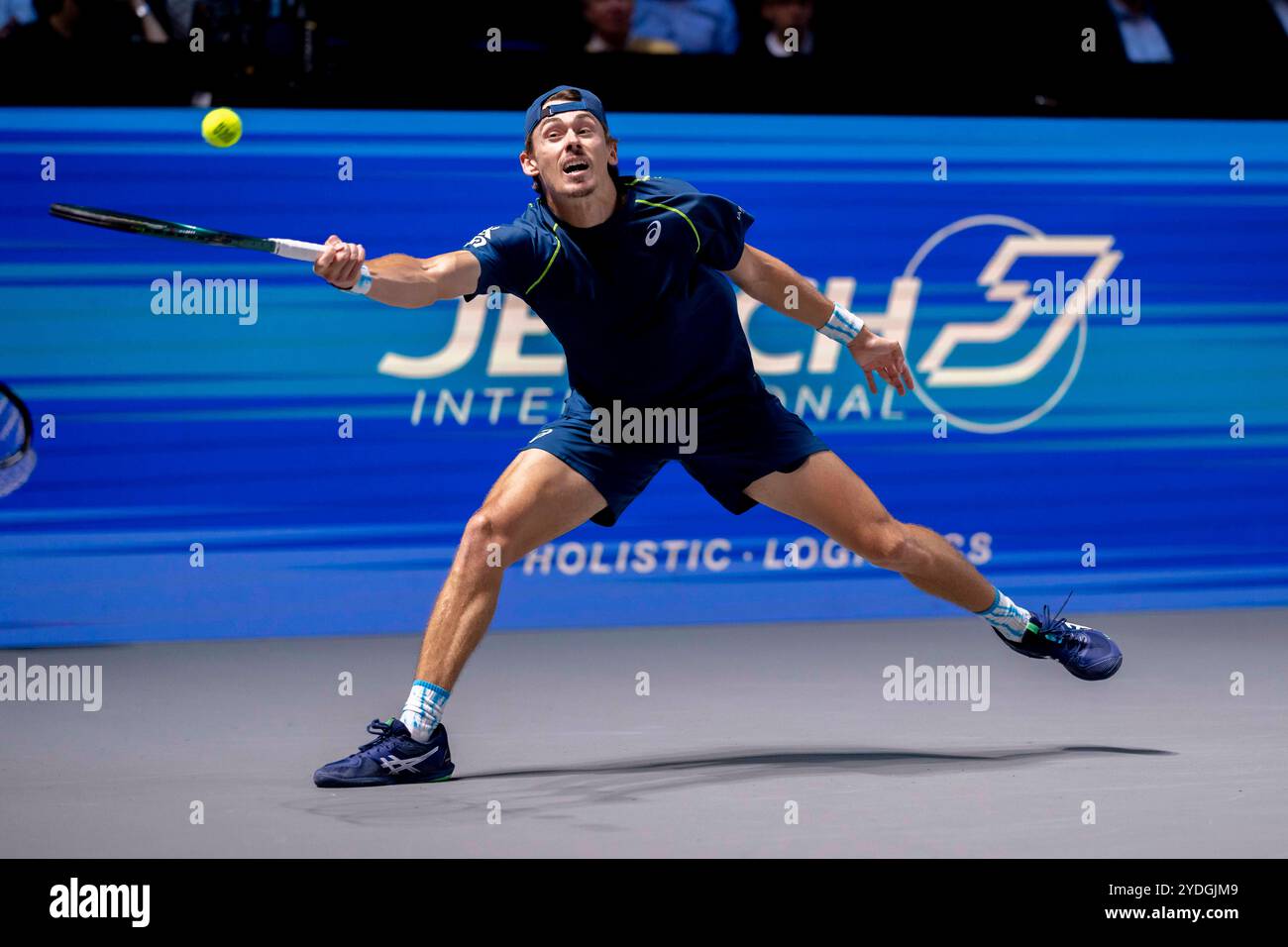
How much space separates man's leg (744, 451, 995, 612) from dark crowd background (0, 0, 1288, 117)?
3014 mm

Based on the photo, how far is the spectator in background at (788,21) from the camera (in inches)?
341

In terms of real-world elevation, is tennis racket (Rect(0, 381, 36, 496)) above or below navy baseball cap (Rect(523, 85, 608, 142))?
below

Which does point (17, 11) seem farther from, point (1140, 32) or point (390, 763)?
point (1140, 32)

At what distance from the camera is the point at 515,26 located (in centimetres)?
827

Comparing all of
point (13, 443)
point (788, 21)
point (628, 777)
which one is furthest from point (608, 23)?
point (628, 777)

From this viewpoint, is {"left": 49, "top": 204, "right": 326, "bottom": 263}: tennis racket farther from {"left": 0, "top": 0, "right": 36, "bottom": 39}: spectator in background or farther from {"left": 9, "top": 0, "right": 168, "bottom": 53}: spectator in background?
{"left": 0, "top": 0, "right": 36, "bottom": 39}: spectator in background

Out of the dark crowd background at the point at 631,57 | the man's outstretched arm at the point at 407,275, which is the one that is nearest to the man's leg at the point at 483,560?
the man's outstretched arm at the point at 407,275

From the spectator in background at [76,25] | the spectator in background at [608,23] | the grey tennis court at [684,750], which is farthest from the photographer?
the spectator in background at [608,23]

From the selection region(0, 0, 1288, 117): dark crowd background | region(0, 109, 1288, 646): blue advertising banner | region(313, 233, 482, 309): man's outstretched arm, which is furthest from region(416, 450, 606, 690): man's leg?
region(0, 0, 1288, 117): dark crowd background

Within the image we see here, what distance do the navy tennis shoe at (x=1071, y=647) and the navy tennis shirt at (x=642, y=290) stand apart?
1105 mm

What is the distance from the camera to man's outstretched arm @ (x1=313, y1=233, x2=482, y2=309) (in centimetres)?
444

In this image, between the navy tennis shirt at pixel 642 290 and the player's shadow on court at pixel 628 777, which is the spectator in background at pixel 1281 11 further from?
the player's shadow on court at pixel 628 777
